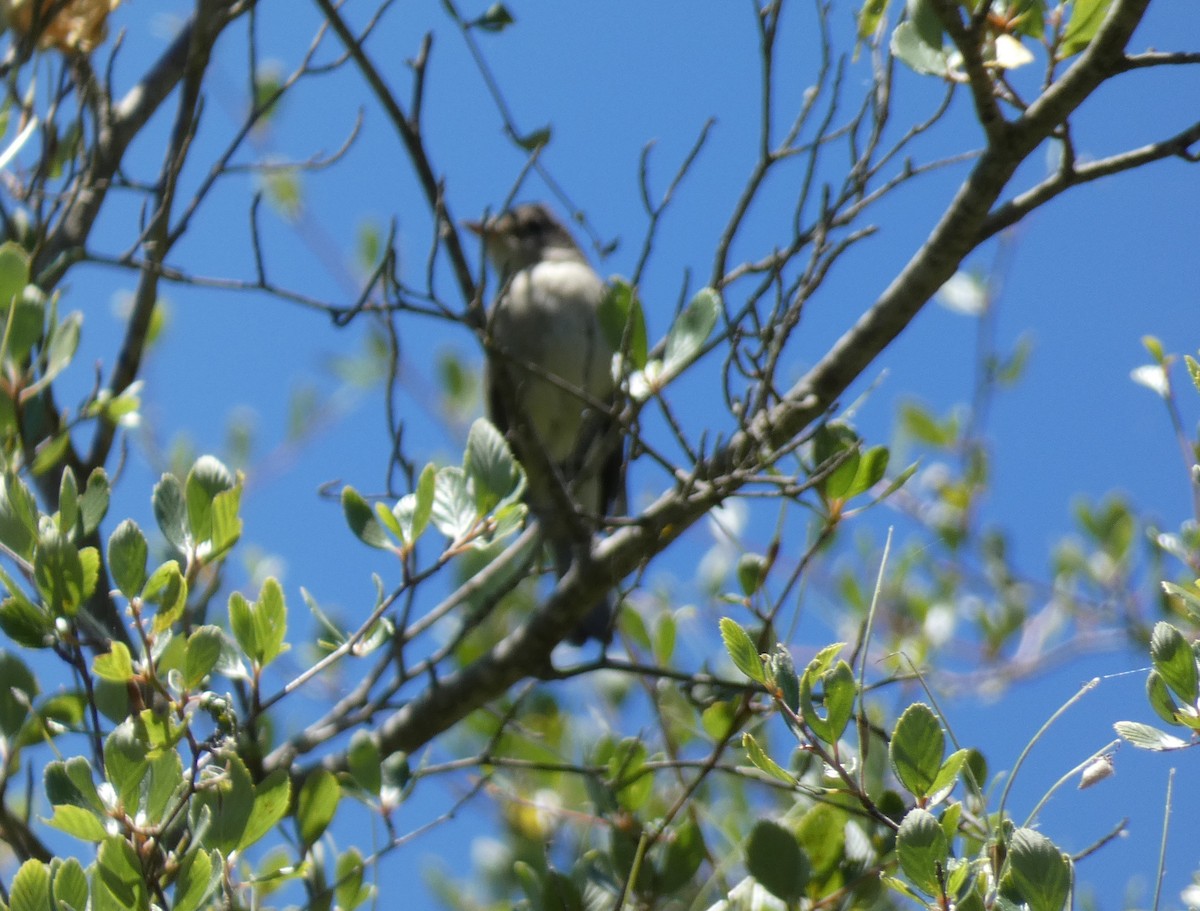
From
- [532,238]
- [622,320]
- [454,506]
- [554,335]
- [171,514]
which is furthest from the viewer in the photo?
[532,238]

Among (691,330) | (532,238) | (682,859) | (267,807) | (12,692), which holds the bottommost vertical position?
(682,859)

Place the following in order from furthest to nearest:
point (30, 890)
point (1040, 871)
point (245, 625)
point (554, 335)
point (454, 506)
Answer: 1. point (554, 335)
2. point (454, 506)
3. point (245, 625)
4. point (30, 890)
5. point (1040, 871)

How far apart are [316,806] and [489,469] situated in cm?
54

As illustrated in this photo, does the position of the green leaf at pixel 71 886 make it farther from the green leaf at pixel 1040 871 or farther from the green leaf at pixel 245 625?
the green leaf at pixel 1040 871

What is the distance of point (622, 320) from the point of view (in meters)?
2.68

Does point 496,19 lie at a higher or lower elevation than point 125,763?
higher

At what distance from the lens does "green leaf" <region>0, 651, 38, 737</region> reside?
1.95 m

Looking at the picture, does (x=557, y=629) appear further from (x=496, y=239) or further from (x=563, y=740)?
(x=496, y=239)

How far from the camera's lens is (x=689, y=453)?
243 cm

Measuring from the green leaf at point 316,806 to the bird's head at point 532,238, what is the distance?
14.6ft

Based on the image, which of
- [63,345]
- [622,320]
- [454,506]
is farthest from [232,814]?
[622,320]

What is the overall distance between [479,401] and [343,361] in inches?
22.2

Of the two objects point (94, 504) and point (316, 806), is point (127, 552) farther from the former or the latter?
point (316, 806)

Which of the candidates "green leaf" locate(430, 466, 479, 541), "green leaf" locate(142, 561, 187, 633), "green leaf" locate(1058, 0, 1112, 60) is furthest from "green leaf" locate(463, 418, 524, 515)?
"green leaf" locate(1058, 0, 1112, 60)
